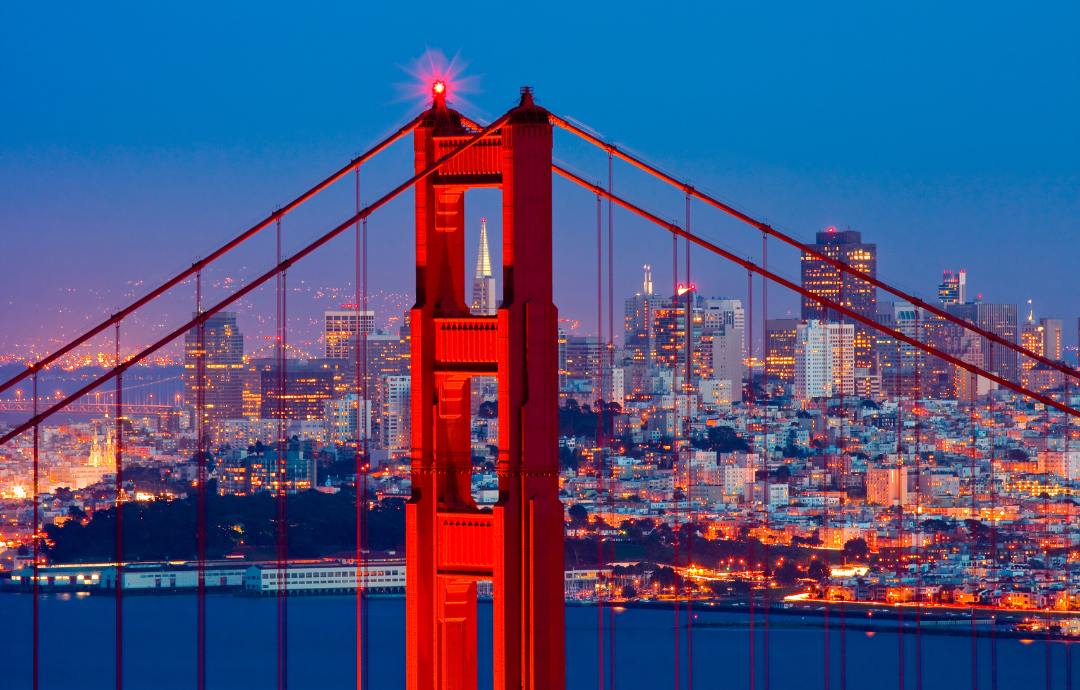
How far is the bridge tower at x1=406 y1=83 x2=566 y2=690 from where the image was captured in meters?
6.90

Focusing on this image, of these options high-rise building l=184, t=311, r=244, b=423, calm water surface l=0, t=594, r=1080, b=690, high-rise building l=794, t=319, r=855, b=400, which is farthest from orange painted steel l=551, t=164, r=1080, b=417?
high-rise building l=794, t=319, r=855, b=400

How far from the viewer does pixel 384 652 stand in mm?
28484

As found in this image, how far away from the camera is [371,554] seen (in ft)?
97.9

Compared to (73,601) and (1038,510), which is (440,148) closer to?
(1038,510)

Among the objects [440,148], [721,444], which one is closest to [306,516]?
[721,444]

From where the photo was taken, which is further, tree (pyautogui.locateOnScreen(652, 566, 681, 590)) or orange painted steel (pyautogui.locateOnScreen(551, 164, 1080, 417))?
tree (pyautogui.locateOnScreen(652, 566, 681, 590))

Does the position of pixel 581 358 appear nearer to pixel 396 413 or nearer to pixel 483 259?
pixel 396 413

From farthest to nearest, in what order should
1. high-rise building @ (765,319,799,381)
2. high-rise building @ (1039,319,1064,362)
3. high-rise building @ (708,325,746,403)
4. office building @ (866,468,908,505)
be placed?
high-rise building @ (708,325,746,403)
office building @ (866,468,908,505)
high-rise building @ (765,319,799,381)
high-rise building @ (1039,319,1064,362)

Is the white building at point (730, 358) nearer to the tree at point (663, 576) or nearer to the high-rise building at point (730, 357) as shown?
the high-rise building at point (730, 357)

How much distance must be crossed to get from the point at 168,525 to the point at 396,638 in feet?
26.6

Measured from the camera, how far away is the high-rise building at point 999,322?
1280 inches

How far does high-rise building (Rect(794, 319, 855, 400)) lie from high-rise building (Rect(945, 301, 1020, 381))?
251cm

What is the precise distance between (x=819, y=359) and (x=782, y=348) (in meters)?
1.14

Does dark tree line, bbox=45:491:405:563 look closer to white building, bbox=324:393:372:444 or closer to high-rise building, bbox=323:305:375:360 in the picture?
white building, bbox=324:393:372:444
